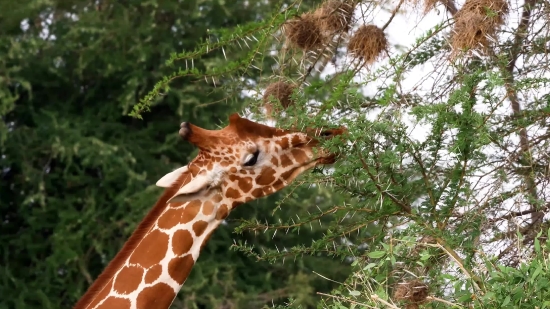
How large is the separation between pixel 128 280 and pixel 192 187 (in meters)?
0.41

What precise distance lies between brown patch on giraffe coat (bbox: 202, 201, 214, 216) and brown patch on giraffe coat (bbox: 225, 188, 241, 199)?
0.07 meters

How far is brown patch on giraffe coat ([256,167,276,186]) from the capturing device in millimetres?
3443

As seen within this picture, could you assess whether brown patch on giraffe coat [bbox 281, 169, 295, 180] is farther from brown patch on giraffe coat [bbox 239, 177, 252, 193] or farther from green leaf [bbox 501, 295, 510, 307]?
green leaf [bbox 501, 295, 510, 307]

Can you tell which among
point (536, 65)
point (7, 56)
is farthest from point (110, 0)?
point (536, 65)

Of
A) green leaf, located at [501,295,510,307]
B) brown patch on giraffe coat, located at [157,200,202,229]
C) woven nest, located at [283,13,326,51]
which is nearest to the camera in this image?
green leaf, located at [501,295,510,307]

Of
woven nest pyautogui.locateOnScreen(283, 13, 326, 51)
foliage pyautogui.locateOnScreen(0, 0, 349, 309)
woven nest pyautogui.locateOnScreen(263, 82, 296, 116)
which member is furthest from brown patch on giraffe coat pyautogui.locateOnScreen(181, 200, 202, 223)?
foliage pyautogui.locateOnScreen(0, 0, 349, 309)

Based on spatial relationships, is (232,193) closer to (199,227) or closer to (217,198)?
(217,198)

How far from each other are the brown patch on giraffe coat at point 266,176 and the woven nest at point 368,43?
0.62 metres

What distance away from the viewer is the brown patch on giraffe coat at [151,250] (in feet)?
10.9

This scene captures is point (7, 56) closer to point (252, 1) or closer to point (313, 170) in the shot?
point (252, 1)

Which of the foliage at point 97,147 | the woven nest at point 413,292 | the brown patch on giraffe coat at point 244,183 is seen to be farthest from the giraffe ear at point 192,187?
the foliage at point 97,147

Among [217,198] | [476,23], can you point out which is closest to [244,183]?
[217,198]

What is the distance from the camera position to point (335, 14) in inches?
150

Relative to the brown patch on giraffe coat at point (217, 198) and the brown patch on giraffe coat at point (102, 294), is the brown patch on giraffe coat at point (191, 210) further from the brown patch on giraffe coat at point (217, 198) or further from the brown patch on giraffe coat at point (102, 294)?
the brown patch on giraffe coat at point (102, 294)
